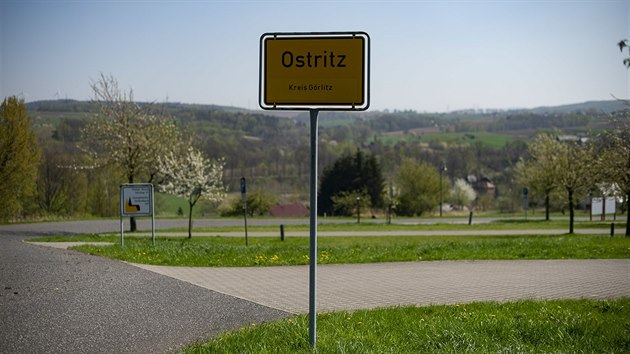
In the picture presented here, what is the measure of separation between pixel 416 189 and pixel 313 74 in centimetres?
6516

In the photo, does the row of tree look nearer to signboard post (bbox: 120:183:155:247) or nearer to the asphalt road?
signboard post (bbox: 120:183:155:247)

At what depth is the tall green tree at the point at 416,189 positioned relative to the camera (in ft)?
223

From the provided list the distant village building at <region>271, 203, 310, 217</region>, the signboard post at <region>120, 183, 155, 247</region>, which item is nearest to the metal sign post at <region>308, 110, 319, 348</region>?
the signboard post at <region>120, 183, 155, 247</region>

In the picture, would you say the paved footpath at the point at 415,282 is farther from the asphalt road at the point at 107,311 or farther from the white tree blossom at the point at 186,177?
the white tree blossom at the point at 186,177

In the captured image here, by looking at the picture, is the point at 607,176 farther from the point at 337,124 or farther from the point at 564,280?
the point at 337,124

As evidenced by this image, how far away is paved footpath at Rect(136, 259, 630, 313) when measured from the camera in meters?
10.7

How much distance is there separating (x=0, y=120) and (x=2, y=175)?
2.41 metres

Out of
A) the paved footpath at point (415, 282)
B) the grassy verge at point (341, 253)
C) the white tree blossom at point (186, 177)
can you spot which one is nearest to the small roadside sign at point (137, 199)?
the grassy verge at point (341, 253)

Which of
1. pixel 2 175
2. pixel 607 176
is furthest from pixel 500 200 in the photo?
pixel 2 175

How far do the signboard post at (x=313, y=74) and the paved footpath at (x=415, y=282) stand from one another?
12.5 ft

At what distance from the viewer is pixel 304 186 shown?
100812 mm

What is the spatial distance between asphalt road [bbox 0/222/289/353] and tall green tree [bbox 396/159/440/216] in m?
55.7

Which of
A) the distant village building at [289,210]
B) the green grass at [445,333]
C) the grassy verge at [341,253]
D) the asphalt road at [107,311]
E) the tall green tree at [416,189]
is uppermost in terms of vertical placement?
the green grass at [445,333]

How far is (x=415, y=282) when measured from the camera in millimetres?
12797
